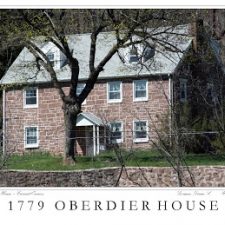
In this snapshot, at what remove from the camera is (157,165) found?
36.2 feet

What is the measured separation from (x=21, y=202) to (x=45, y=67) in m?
6.99

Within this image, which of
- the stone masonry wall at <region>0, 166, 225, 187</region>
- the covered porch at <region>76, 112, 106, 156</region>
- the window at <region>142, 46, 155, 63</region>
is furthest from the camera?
the window at <region>142, 46, 155, 63</region>

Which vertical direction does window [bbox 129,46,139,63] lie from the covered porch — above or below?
above

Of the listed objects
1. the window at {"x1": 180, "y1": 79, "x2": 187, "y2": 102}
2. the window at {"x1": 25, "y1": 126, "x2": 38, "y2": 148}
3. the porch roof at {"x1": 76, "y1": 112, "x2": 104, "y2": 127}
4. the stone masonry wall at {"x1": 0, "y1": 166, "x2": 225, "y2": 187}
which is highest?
the window at {"x1": 180, "y1": 79, "x2": 187, "y2": 102}

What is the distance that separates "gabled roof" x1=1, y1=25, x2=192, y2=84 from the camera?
13.6 metres

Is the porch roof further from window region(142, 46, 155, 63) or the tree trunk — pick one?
window region(142, 46, 155, 63)

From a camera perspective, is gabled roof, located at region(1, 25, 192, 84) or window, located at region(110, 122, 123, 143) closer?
window, located at region(110, 122, 123, 143)

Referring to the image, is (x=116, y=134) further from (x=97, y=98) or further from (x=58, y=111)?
(x=97, y=98)

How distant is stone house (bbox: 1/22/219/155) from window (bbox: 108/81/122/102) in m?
0.28

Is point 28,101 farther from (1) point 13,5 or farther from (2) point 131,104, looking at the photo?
(1) point 13,5

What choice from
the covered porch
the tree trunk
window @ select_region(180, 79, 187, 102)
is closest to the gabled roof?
window @ select_region(180, 79, 187, 102)

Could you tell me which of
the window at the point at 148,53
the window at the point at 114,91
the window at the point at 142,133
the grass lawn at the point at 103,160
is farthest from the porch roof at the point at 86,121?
the window at the point at 114,91

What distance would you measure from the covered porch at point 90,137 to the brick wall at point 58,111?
0.79 ft

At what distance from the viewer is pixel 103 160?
11.9 metres
